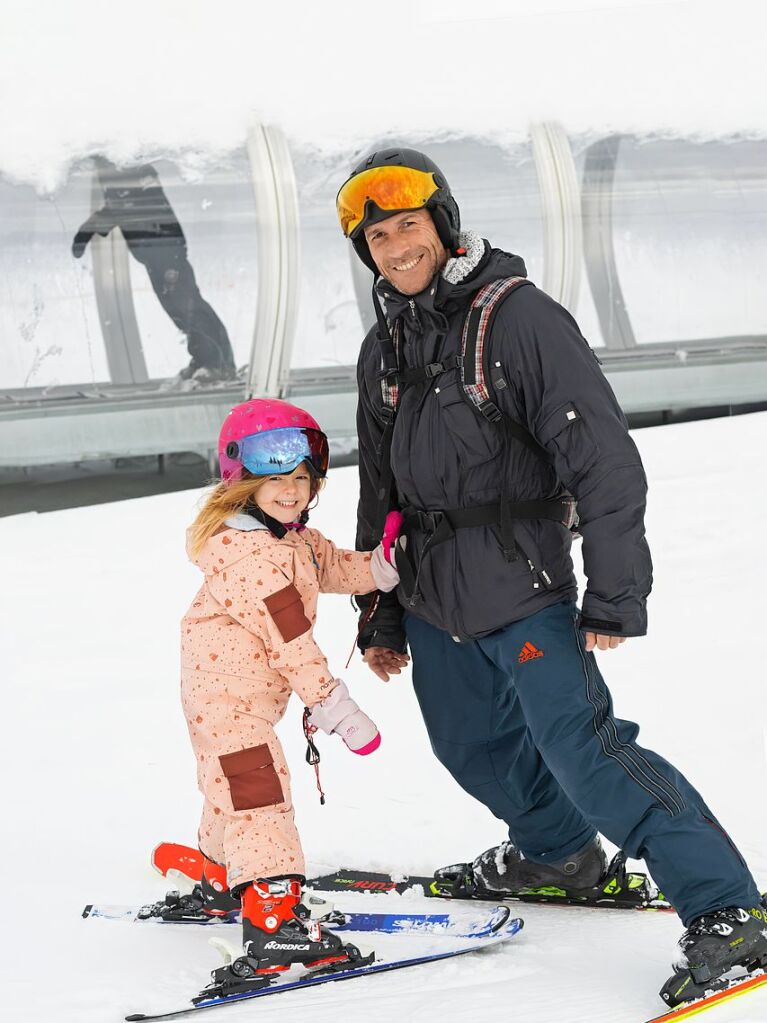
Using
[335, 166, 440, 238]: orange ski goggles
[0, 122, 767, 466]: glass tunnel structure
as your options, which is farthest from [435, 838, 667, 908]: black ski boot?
[0, 122, 767, 466]: glass tunnel structure

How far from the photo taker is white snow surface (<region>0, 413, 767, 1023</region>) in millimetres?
2992

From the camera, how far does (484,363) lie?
3023 millimetres

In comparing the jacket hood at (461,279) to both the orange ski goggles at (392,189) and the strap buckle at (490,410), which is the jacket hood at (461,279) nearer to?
the orange ski goggles at (392,189)

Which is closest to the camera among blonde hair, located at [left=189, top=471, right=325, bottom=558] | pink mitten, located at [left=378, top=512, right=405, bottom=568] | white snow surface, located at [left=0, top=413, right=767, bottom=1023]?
white snow surface, located at [left=0, top=413, right=767, bottom=1023]

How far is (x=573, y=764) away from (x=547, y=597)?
0.42 meters

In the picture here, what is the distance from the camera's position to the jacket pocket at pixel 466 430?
308 cm

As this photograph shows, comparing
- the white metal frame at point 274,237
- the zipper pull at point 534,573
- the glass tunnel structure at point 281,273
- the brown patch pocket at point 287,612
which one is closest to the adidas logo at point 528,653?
the zipper pull at point 534,573

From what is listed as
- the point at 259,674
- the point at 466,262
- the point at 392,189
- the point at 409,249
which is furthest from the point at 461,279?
the point at 259,674

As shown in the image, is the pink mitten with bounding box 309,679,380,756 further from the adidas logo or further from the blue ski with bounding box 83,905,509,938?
the blue ski with bounding box 83,905,509,938

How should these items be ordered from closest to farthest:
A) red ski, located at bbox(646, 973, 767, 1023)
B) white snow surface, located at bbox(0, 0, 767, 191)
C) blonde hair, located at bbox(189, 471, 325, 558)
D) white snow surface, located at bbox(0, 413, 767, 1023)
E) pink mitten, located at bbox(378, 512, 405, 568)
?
red ski, located at bbox(646, 973, 767, 1023), white snow surface, located at bbox(0, 413, 767, 1023), blonde hair, located at bbox(189, 471, 325, 558), pink mitten, located at bbox(378, 512, 405, 568), white snow surface, located at bbox(0, 0, 767, 191)

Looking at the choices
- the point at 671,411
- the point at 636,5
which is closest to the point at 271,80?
the point at 636,5

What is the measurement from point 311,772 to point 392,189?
226 cm

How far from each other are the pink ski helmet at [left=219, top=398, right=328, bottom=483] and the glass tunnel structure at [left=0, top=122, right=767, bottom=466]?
5.22m

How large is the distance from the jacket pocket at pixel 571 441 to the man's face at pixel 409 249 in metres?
0.51
